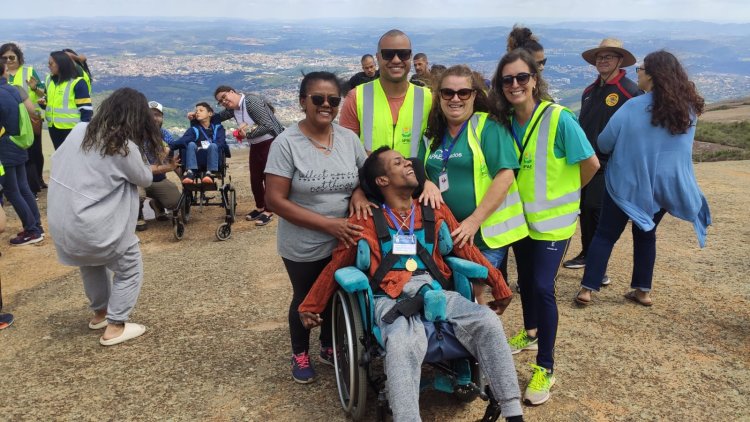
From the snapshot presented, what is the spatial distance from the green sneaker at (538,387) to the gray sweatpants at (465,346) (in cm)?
58

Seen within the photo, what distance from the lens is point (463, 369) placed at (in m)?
2.77

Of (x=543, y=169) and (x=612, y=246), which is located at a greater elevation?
(x=543, y=169)

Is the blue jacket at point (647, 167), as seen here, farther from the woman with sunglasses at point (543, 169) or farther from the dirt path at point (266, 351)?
the woman with sunglasses at point (543, 169)

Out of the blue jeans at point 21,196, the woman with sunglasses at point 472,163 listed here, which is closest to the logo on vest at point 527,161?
the woman with sunglasses at point 472,163

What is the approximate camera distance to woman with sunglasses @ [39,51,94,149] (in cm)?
718

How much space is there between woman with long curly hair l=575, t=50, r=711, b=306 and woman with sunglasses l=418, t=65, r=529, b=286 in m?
1.36

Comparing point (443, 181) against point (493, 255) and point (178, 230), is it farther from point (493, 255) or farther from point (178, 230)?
point (178, 230)

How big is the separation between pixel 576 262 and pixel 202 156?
4.76 m

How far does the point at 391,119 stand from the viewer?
3221 millimetres

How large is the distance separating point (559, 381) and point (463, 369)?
0.89 meters

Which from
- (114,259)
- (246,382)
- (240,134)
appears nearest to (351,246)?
(246,382)

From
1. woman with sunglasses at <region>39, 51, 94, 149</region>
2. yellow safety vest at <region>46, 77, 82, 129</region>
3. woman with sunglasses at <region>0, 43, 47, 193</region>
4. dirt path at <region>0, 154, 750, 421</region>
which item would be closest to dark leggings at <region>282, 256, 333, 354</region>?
dirt path at <region>0, 154, 750, 421</region>

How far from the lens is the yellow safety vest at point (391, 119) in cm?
321

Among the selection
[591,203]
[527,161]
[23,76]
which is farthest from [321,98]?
[23,76]
